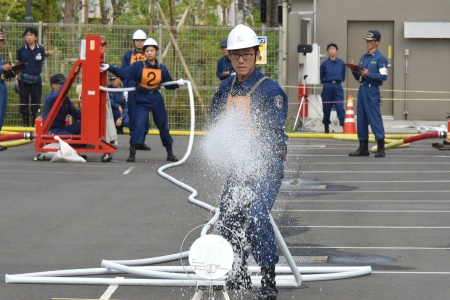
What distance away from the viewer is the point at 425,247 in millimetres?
8969

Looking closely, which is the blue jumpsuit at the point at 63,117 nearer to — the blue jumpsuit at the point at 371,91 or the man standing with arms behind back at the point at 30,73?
the man standing with arms behind back at the point at 30,73

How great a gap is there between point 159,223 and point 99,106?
6.00m

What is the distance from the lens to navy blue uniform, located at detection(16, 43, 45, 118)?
20.9 metres

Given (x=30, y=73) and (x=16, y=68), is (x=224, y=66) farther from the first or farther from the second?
(x=16, y=68)

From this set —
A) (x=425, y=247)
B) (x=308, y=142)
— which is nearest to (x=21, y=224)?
(x=425, y=247)

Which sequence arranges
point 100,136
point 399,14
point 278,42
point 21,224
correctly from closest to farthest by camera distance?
1. point 21,224
2. point 100,136
3. point 278,42
4. point 399,14

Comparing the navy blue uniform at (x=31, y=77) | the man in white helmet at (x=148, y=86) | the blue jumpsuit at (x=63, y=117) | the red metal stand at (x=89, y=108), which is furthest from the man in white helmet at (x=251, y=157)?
the navy blue uniform at (x=31, y=77)

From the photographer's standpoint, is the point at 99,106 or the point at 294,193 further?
the point at 99,106

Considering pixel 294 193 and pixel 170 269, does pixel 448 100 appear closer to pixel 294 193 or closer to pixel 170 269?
pixel 294 193

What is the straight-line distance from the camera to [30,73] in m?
21.3

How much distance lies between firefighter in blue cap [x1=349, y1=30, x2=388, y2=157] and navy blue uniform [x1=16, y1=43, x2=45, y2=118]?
7.57 meters

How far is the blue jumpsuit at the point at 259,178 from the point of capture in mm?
6727

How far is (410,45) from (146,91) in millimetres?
13100

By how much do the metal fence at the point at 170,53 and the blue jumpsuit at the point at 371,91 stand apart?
21.9ft
